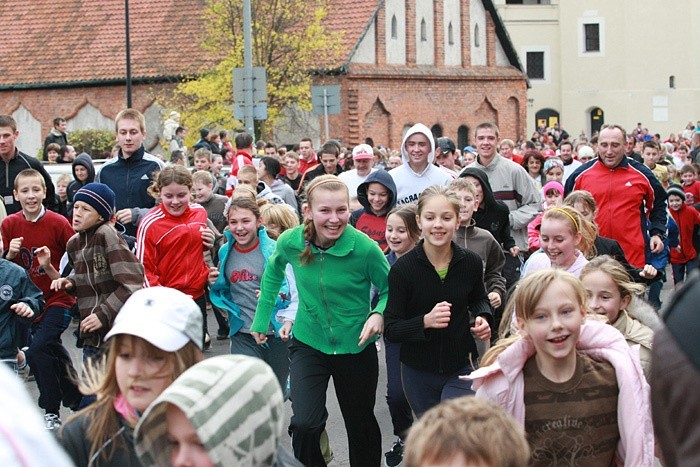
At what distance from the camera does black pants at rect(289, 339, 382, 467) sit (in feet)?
22.7

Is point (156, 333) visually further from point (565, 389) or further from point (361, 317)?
point (361, 317)

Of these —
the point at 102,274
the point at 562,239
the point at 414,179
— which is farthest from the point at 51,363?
the point at 562,239

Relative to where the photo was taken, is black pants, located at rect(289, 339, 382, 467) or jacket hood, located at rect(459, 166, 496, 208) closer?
black pants, located at rect(289, 339, 382, 467)

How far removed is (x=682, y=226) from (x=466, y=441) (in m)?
13.4

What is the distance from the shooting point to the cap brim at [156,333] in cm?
368

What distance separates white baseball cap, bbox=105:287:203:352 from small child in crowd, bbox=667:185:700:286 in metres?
12.7

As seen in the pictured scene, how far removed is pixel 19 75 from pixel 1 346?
4065 cm

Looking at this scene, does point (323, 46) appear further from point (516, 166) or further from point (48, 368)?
point (48, 368)

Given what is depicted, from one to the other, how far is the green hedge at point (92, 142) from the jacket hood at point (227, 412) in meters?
35.6

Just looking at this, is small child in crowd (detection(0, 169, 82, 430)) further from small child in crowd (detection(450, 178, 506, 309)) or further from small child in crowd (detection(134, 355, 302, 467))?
small child in crowd (detection(134, 355, 302, 467))

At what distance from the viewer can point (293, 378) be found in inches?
279

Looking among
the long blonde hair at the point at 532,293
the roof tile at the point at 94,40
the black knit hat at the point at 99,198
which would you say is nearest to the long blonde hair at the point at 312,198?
the black knit hat at the point at 99,198

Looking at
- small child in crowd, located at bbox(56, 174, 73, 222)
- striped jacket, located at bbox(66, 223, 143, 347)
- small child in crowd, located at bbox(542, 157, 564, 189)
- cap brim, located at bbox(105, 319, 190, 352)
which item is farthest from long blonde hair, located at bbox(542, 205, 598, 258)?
small child in crowd, located at bbox(56, 174, 73, 222)

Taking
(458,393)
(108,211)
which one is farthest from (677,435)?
(108,211)
